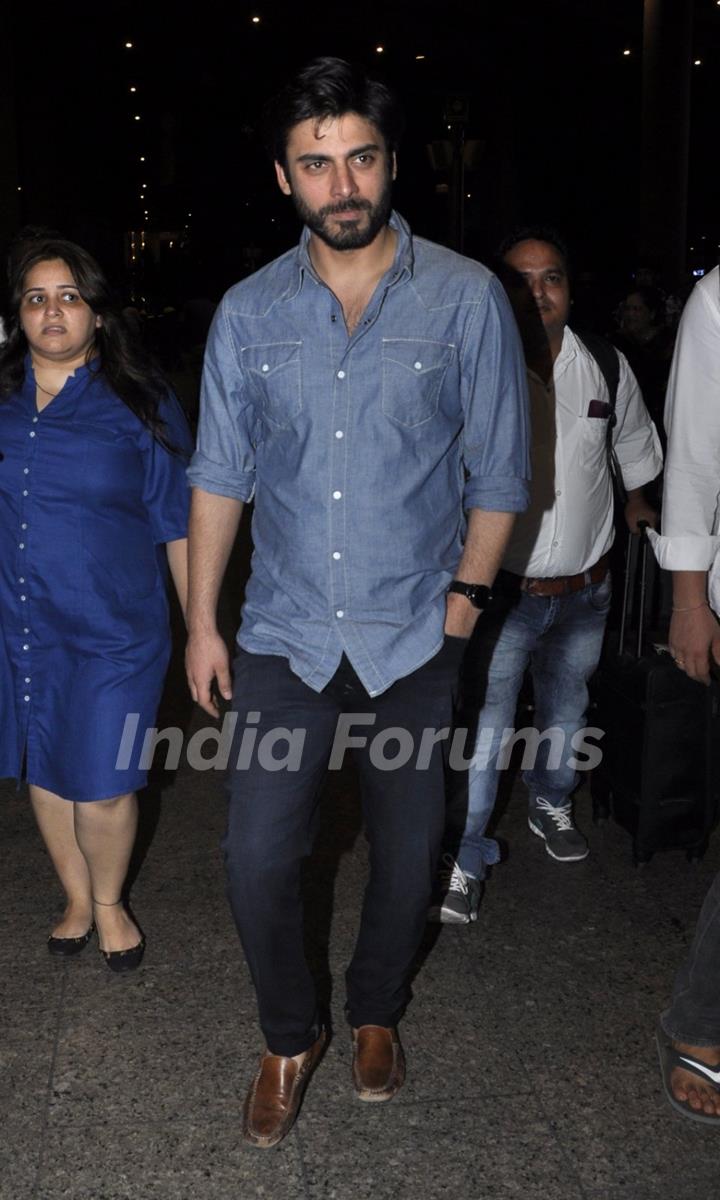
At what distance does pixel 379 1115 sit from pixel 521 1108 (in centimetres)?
34

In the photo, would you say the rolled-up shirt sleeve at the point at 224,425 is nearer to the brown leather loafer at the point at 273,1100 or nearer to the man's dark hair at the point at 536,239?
the brown leather loafer at the point at 273,1100

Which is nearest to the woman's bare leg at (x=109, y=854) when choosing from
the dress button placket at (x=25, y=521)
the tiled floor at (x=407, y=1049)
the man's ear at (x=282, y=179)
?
the tiled floor at (x=407, y=1049)

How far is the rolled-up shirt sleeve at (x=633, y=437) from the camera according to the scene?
445cm

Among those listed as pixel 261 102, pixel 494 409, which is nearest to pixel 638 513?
pixel 494 409

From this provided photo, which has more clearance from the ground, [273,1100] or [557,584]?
[557,584]

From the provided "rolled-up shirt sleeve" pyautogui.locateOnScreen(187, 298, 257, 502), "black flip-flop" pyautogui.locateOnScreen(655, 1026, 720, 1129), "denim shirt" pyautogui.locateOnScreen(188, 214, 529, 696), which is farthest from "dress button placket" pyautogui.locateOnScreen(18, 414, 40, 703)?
"black flip-flop" pyautogui.locateOnScreen(655, 1026, 720, 1129)

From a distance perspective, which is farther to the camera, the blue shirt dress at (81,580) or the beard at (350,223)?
the blue shirt dress at (81,580)

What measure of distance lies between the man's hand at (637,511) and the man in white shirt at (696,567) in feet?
4.67

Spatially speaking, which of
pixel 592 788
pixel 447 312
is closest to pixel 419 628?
pixel 447 312

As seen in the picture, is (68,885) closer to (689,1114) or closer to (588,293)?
(689,1114)

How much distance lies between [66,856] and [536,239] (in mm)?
2408

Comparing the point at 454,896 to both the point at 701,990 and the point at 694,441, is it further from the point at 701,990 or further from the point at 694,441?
the point at 694,441

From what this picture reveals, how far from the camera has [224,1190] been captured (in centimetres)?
288

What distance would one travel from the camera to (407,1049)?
3430mm
